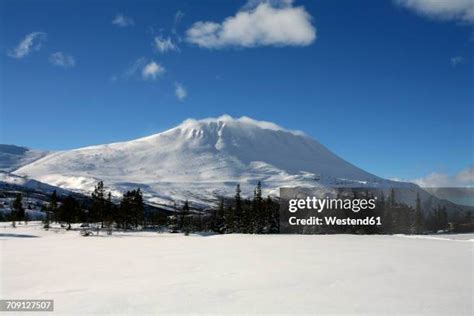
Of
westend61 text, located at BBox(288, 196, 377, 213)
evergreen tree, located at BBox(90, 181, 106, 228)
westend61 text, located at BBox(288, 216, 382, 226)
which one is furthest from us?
evergreen tree, located at BBox(90, 181, 106, 228)

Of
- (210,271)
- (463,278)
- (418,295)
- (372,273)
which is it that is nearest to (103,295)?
(210,271)

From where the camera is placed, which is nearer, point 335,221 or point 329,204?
point 335,221

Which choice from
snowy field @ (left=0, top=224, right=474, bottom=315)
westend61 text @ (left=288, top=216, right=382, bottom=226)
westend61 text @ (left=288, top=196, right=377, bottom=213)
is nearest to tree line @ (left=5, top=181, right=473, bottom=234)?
westend61 text @ (left=288, top=216, right=382, bottom=226)

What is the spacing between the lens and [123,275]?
717 inches

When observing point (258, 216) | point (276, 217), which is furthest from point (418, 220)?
point (258, 216)

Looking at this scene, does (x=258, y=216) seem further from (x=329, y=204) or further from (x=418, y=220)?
(x=418, y=220)

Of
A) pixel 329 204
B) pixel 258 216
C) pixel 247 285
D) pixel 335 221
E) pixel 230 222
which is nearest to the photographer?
pixel 247 285

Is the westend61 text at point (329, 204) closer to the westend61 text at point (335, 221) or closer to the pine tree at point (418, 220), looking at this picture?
the westend61 text at point (335, 221)

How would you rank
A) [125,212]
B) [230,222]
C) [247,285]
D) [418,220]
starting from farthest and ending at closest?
[125,212] → [230,222] → [418,220] → [247,285]

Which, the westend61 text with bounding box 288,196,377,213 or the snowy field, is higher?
the westend61 text with bounding box 288,196,377,213

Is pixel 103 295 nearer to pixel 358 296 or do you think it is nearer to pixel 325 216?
pixel 358 296

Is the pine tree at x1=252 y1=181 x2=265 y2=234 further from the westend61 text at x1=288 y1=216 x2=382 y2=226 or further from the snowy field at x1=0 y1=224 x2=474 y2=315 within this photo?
the snowy field at x1=0 y1=224 x2=474 y2=315

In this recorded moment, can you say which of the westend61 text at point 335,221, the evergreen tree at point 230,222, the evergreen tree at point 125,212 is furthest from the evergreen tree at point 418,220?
the evergreen tree at point 125,212

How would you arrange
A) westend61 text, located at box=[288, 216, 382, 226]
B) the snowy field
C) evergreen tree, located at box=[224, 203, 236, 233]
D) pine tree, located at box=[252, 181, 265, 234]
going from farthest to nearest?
evergreen tree, located at box=[224, 203, 236, 233] → pine tree, located at box=[252, 181, 265, 234] → westend61 text, located at box=[288, 216, 382, 226] → the snowy field
